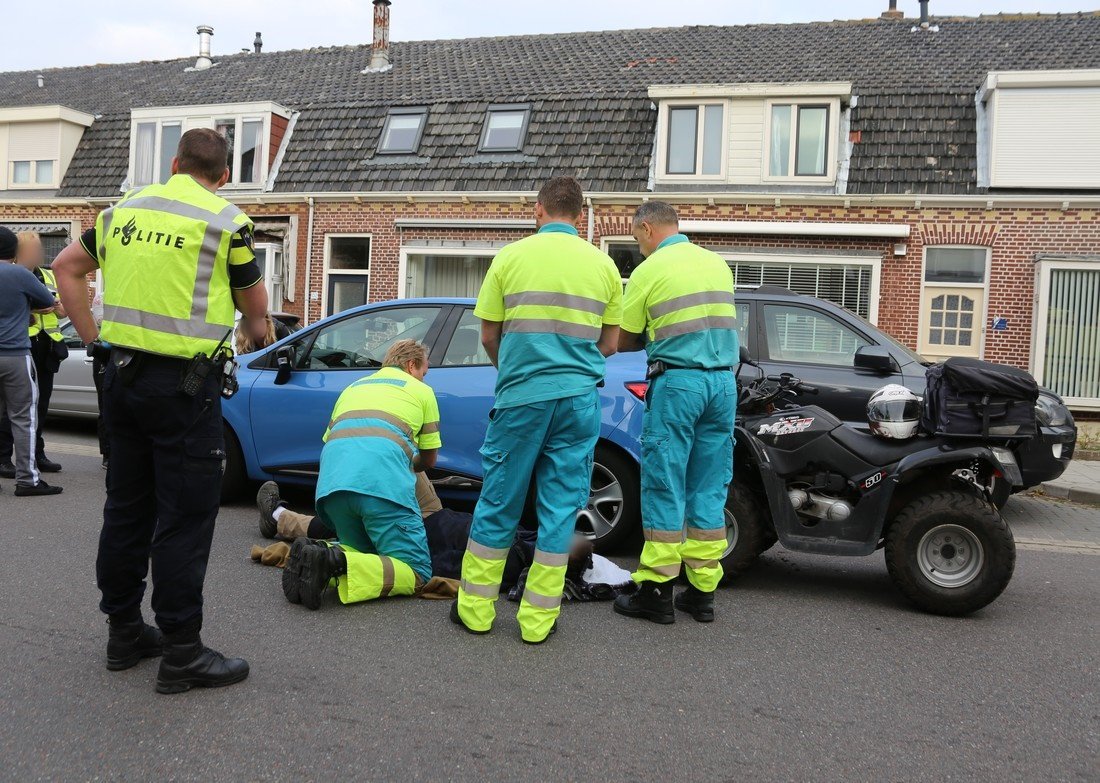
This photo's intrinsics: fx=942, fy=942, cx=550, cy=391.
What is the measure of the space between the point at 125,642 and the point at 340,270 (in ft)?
50.4

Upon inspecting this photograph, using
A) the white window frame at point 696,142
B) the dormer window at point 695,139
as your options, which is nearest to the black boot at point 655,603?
the white window frame at point 696,142

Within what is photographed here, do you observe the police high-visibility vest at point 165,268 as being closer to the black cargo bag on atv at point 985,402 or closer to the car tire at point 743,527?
the car tire at point 743,527

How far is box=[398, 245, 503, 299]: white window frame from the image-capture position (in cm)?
1720

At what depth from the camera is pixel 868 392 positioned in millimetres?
7629

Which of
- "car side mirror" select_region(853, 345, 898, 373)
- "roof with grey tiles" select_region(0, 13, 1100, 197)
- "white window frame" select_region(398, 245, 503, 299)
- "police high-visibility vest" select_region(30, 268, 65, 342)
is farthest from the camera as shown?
"white window frame" select_region(398, 245, 503, 299)

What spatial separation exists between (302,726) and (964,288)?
48.2 ft

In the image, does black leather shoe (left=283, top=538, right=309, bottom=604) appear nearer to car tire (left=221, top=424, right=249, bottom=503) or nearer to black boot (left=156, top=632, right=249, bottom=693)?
black boot (left=156, top=632, right=249, bottom=693)

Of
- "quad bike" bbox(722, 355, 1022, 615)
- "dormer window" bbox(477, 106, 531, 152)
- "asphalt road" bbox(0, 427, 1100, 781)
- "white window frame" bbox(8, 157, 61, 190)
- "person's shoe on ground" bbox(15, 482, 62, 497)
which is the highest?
"dormer window" bbox(477, 106, 531, 152)

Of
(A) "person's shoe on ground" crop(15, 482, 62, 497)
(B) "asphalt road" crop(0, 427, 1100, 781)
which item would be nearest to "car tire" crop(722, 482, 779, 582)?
(B) "asphalt road" crop(0, 427, 1100, 781)

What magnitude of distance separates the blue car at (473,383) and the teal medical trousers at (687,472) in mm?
558

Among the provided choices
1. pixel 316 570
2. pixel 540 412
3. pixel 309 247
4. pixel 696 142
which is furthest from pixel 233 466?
pixel 309 247

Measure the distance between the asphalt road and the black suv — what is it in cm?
274

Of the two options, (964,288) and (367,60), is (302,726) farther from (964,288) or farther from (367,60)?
(367,60)

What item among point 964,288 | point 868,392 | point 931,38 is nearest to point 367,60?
point 931,38
